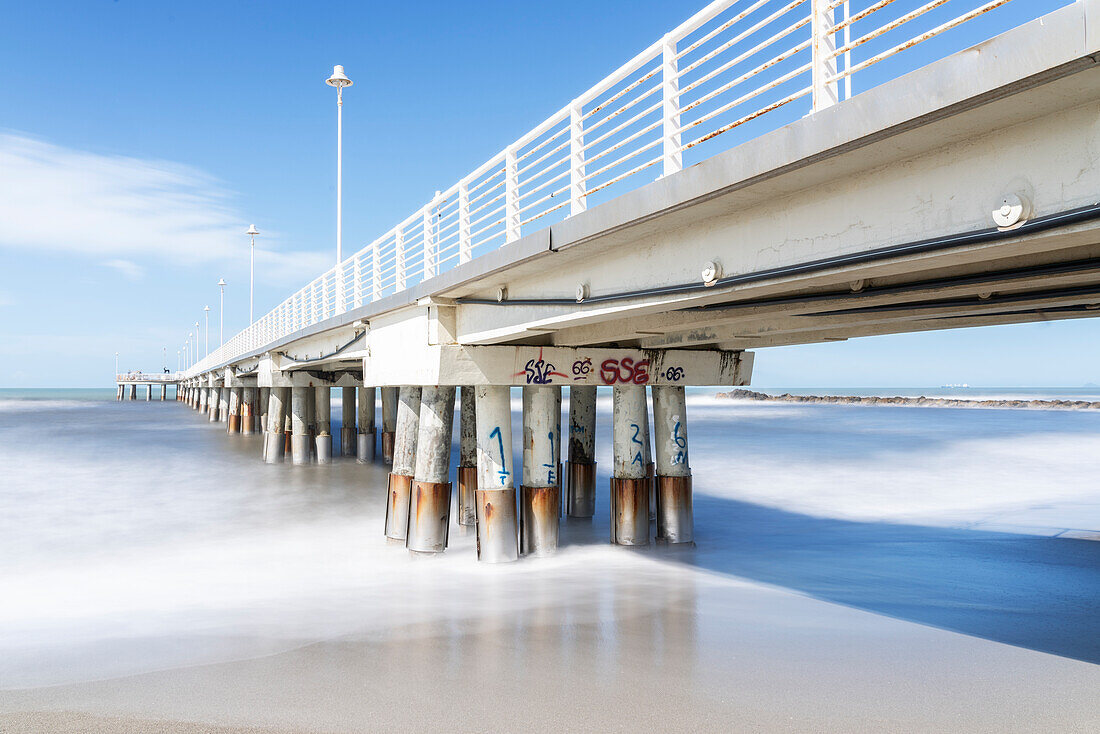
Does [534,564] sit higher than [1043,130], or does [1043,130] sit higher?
[1043,130]

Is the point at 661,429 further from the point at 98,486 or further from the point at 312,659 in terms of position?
the point at 98,486

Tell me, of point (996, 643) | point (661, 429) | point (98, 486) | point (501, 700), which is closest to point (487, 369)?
point (661, 429)

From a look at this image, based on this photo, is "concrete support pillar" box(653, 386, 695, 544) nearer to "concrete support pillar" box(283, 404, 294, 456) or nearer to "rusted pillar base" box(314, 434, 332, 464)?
"rusted pillar base" box(314, 434, 332, 464)

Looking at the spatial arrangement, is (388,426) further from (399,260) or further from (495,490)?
(495,490)

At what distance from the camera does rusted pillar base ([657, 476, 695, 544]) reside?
12.7 m

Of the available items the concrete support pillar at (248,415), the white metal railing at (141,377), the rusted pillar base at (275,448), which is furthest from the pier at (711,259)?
the white metal railing at (141,377)

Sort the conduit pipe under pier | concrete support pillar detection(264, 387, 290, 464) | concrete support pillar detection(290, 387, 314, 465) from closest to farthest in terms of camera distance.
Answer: concrete support pillar detection(290, 387, 314, 465), concrete support pillar detection(264, 387, 290, 464), the conduit pipe under pier

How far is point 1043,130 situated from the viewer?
3.95 m

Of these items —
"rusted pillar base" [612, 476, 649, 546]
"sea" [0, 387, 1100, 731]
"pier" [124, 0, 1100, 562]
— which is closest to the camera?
"pier" [124, 0, 1100, 562]

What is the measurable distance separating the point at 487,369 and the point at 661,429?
3.49 meters

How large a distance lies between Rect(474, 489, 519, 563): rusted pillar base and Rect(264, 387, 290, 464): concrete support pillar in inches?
661

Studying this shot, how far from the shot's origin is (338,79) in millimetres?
21469

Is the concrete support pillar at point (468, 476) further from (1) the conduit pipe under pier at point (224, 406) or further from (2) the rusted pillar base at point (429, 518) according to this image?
(1) the conduit pipe under pier at point (224, 406)

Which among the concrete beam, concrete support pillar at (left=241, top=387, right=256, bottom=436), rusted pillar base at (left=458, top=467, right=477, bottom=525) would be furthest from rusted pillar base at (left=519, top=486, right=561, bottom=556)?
concrete support pillar at (left=241, top=387, right=256, bottom=436)
